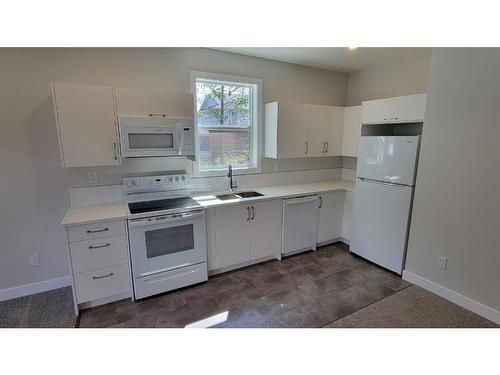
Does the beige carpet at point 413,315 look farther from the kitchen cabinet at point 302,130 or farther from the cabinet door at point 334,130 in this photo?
the cabinet door at point 334,130

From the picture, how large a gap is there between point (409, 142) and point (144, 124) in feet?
8.89

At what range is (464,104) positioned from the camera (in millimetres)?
2311

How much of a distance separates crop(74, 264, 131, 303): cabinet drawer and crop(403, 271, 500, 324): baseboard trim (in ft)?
9.80

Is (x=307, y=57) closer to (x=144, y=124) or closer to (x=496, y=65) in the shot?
(x=496, y=65)

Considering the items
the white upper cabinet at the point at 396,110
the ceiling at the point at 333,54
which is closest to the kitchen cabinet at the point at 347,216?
the white upper cabinet at the point at 396,110

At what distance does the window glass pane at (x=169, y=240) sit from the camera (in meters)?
2.50

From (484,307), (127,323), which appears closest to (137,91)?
(127,323)

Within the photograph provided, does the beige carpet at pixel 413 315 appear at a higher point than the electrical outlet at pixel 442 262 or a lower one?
lower

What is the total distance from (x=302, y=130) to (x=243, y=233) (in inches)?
65.5

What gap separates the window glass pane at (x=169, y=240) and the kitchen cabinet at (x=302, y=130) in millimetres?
1580

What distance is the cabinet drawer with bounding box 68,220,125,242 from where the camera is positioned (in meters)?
2.20

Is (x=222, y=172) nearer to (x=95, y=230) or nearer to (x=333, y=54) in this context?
(x=95, y=230)

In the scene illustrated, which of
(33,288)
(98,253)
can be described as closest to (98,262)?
(98,253)

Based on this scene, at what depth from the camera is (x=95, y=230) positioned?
2.27 meters
